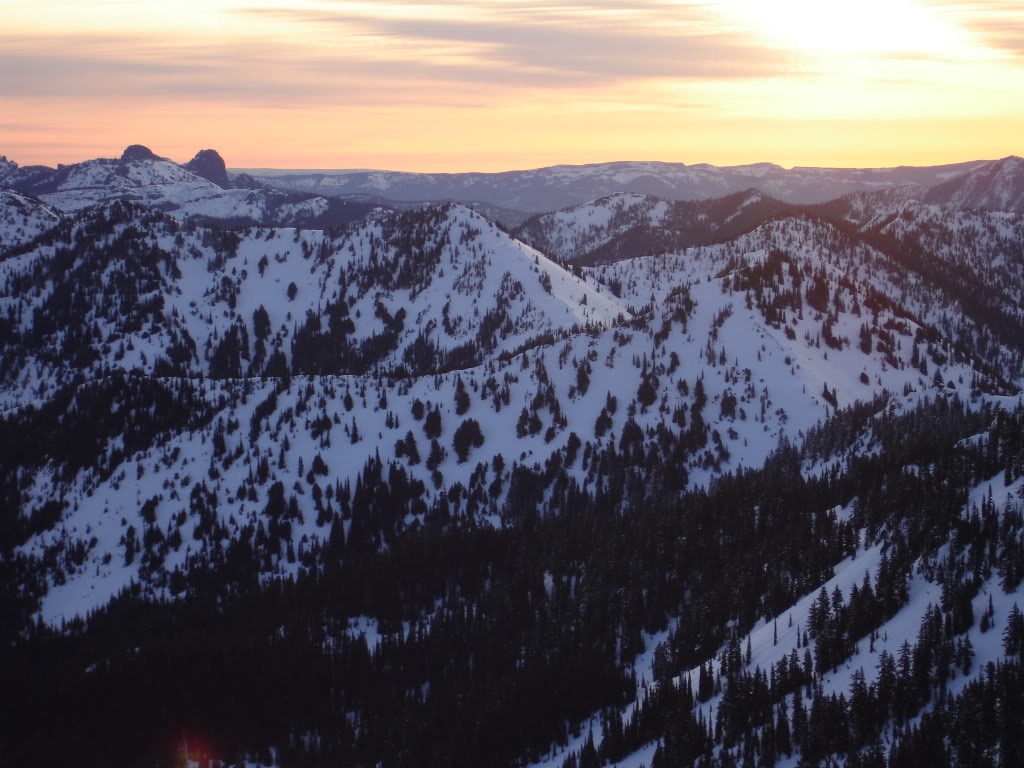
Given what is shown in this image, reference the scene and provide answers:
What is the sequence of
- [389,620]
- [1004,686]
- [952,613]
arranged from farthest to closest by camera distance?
[389,620]
[952,613]
[1004,686]

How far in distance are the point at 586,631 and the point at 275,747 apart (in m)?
52.0

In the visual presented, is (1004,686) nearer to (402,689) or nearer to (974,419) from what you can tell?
(402,689)

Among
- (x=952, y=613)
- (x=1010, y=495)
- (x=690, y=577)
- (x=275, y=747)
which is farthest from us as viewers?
(x=690, y=577)

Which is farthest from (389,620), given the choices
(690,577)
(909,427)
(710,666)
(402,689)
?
(909,427)

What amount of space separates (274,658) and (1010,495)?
117137 millimetres

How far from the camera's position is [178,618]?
18350 centimetres

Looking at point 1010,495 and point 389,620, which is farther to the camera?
point 389,620

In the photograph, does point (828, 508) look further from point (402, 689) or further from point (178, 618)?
point (178, 618)

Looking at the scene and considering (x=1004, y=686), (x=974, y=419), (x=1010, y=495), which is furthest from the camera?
(x=974, y=419)

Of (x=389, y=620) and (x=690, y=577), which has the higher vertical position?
(x=690, y=577)

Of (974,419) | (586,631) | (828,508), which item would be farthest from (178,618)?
(974,419)

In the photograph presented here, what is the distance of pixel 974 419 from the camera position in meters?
191

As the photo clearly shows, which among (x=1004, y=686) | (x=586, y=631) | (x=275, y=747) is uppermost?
(x=1004, y=686)

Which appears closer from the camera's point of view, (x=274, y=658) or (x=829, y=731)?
(x=829, y=731)
